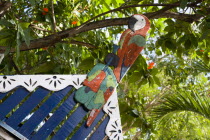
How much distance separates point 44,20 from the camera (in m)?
2.59

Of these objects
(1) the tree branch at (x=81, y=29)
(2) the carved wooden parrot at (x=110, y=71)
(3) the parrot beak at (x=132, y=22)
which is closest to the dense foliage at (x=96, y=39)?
(1) the tree branch at (x=81, y=29)

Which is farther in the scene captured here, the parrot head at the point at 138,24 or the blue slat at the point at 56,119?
the parrot head at the point at 138,24

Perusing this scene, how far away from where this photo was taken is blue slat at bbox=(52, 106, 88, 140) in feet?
5.27

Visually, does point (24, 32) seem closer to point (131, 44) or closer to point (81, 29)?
point (131, 44)

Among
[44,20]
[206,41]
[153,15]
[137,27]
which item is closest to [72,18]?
[44,20]

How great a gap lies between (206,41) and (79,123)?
5.72 ft

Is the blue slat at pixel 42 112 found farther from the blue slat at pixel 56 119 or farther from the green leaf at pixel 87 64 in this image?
the green leaf at pixel 87 64

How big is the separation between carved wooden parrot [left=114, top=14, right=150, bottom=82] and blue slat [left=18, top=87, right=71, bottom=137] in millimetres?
264

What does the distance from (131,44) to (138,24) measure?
10 cm

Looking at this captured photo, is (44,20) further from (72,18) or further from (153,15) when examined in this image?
(153,15)

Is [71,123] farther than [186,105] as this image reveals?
No

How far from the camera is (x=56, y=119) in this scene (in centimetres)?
163

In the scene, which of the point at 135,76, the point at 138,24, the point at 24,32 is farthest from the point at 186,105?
the point at 24,32

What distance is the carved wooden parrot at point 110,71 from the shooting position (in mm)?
1661
